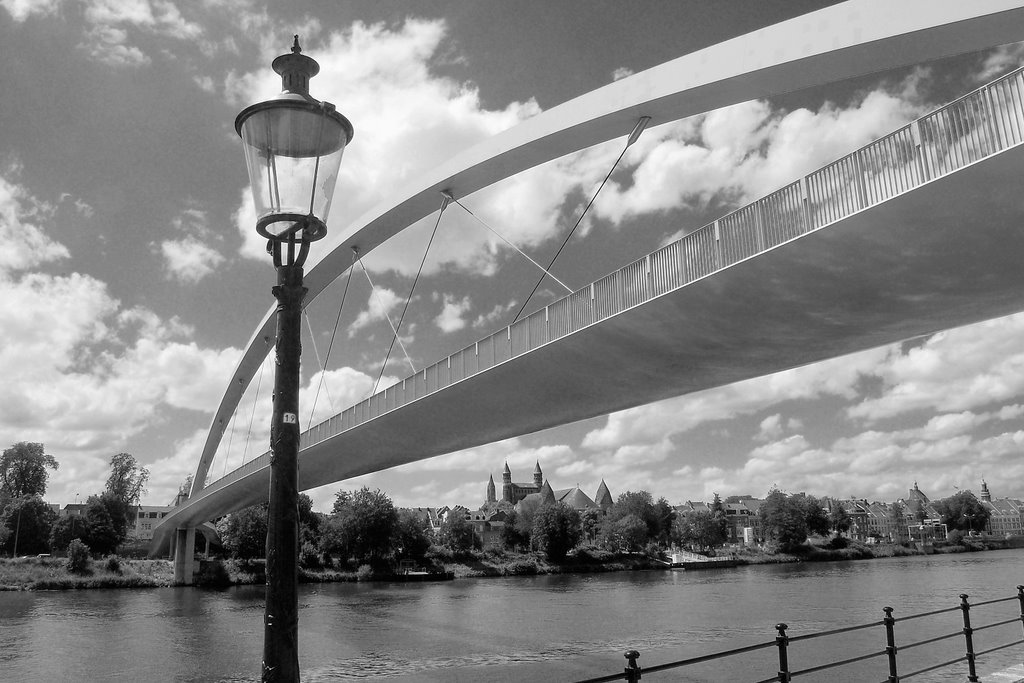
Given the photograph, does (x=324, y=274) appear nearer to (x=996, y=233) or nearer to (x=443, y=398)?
(x=443, y=398)

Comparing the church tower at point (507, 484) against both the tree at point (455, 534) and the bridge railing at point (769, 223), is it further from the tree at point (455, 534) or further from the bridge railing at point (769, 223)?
the bridge railing at point (769, 223)

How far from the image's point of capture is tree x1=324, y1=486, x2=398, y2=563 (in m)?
55.1

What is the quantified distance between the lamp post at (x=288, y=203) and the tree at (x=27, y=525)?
230ft

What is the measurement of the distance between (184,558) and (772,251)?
50.2 meters

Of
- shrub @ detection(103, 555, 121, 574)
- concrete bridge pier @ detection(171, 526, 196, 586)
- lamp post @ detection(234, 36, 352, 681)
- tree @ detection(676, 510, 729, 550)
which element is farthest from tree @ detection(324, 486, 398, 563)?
lamp post @ detection(234, 36, 352, 681)

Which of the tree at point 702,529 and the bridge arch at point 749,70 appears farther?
the tree at point 702,529

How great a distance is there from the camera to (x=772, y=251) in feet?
32.4

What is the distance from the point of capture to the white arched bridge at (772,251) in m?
8.48

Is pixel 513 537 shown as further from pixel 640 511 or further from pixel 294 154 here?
pixel 294 154

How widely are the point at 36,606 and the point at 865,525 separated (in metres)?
135

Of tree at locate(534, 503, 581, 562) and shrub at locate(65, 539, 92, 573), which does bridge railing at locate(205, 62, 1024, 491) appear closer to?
shrub at locate(65, 539, 92, 573)

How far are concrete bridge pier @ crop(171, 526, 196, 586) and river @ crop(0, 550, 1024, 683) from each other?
7.21 meters

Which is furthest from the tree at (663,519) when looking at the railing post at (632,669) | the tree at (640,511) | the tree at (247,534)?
the railing post at (632,669)

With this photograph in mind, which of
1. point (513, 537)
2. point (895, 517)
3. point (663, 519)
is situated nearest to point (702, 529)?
point (663, 519)
